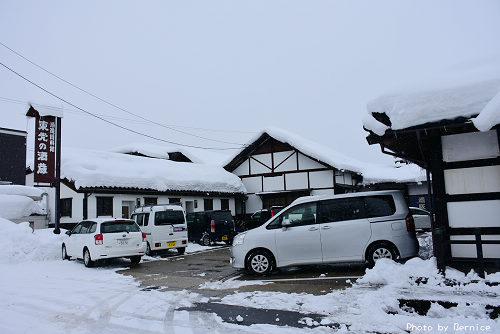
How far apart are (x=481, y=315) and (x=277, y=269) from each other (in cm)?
522

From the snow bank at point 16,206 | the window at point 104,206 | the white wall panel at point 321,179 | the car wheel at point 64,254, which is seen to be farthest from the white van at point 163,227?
the white wall panel at point 321,179

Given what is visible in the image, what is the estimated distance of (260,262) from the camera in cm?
952

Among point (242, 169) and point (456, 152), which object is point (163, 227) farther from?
point (242, 169)

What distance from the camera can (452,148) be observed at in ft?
28.1

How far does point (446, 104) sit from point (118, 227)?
10.1 m

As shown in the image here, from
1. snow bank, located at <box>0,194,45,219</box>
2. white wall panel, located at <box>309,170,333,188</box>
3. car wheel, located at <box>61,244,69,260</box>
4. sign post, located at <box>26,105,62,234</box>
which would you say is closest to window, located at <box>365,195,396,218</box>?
car wheel, located at <box>61,244,69,260</box>

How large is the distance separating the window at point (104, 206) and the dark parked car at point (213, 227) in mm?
4430

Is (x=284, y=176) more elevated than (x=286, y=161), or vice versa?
(x=286, y=161)

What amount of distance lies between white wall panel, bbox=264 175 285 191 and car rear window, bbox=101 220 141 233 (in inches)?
583

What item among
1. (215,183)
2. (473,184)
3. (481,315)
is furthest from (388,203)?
(215,183)

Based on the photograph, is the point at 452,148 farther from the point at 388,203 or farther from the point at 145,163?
the point at 145,163

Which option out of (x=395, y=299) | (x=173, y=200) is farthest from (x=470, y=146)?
(x=173, y=200)

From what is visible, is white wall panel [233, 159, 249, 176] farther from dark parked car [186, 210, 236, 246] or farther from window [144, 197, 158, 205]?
dark parked car [186, 210, 236, 246]

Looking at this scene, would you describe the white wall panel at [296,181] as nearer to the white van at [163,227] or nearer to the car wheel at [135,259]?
the white van at [163,227]
